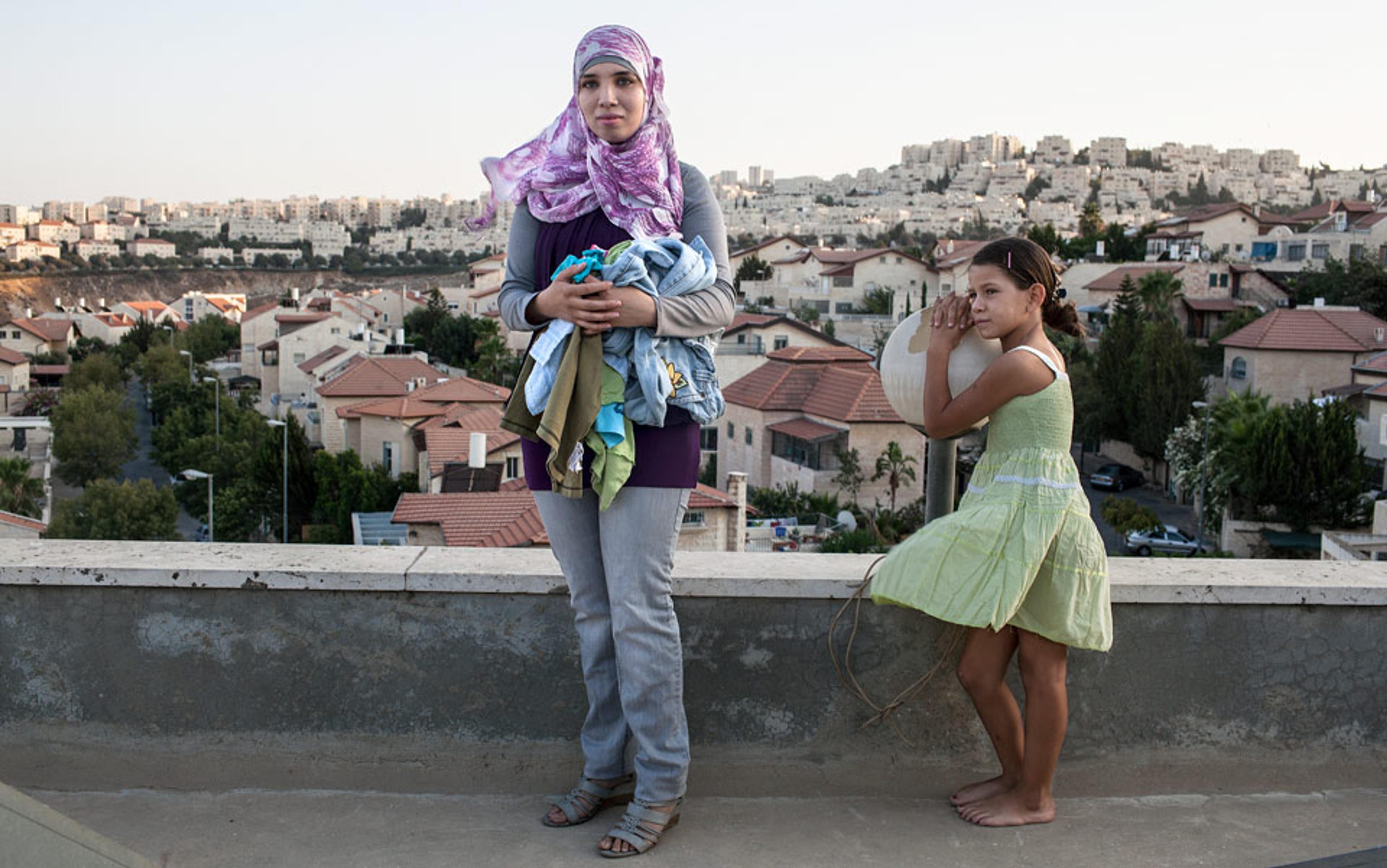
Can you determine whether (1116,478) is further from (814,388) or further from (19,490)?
(19,490)

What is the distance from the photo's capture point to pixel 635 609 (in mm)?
2861

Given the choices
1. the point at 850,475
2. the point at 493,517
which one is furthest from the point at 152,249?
the point at 493,517

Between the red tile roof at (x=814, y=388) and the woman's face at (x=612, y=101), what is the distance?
3416 centimetres

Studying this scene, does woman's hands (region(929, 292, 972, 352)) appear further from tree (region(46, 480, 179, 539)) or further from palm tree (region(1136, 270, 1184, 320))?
palm tree (region(1136, 270, 1184, 320))

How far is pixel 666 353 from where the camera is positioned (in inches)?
113

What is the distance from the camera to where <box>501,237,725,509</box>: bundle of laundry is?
2.78 metres

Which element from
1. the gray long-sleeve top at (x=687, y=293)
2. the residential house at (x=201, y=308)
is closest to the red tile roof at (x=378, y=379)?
the gray long-sleeve top at (x=687, y=293)

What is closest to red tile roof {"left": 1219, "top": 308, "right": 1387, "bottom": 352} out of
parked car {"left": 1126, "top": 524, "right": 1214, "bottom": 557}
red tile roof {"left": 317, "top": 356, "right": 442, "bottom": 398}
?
parked car {"left": 1126, "top": 524, "right": 1214, "bottom": 557}

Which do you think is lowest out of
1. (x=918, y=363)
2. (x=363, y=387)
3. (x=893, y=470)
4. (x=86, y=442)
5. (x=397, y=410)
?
(x=86, y=442)

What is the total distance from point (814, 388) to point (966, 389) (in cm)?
3856

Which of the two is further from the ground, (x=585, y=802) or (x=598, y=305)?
(x=598, y=305)

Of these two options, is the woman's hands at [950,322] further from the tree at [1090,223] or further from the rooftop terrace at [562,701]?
the tree at [1090,223]

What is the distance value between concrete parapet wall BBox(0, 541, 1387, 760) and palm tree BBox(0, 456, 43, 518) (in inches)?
1646

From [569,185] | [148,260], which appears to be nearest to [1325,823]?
[569,185]
